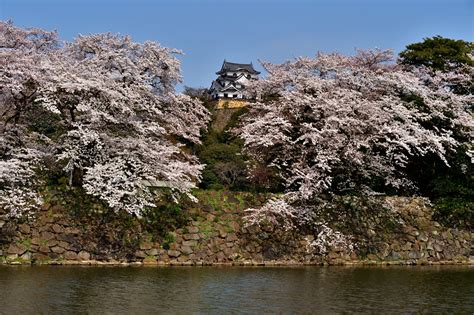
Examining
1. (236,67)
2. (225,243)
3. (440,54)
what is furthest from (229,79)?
(225,243)

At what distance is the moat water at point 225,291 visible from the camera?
474 inches

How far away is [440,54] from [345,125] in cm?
953

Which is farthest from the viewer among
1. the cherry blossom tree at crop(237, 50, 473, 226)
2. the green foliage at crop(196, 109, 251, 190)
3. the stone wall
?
the green foliage at crop(196, 109, 251, 190)

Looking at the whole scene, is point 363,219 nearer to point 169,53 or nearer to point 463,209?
point 463,209

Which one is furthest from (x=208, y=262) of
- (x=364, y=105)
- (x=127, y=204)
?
(x=364, y=105)

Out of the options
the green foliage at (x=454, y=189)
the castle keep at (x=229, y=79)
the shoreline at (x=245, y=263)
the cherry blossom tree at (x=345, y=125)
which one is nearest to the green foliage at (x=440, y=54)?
the cherry blossom tree at (x=345, y=125)

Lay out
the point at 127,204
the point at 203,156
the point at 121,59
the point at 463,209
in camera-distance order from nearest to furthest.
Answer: the point at 127,204 < the point at 121,59 < the point at 463,209 < the point at 203,156

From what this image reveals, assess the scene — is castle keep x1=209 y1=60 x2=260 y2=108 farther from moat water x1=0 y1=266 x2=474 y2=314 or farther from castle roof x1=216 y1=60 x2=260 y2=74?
moat water x1=0 y1=266 x2=474 y2=314

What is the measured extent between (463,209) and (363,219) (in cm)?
472

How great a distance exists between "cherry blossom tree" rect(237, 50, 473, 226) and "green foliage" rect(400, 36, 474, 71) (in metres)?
2.43

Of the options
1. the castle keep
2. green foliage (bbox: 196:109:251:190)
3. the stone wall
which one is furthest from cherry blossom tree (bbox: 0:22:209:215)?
the castle keep

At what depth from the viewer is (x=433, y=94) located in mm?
26625

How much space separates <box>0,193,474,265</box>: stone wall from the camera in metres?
19.1

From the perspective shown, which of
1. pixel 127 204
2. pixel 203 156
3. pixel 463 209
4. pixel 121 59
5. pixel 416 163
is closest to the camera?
pixel 127 204
